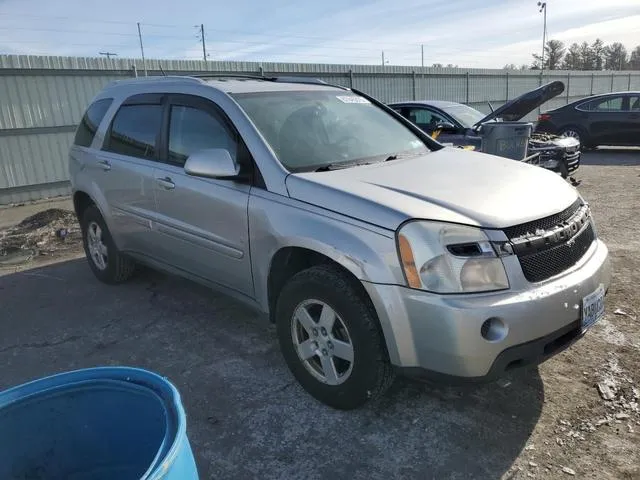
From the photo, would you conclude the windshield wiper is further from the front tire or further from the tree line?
the tree line

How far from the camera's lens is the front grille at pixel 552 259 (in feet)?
8.23

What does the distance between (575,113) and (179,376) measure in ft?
42.7

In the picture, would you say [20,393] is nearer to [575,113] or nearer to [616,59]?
[575,113]

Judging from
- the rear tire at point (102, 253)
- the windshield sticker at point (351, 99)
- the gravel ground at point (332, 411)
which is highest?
the windshield sticker at point (351, 99)

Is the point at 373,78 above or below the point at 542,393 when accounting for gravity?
above

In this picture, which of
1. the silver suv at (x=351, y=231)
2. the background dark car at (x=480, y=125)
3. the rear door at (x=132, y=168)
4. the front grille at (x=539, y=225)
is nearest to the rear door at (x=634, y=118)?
the background dark car at (x=480, y=125)

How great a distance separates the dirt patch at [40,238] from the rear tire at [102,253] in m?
1.47

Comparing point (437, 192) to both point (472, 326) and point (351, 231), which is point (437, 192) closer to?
point (351, 231)

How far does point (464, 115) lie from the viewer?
9.62m

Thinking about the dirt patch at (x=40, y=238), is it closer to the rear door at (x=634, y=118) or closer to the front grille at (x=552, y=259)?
the front grille at (x=552, y=259)

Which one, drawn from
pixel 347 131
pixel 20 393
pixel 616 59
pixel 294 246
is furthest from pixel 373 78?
pixel 616 59

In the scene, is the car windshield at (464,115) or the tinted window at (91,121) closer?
the tinted window at (91,121)

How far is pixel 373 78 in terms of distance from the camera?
1561 cm

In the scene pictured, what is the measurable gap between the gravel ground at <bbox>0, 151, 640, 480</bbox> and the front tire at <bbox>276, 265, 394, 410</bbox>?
0.61 ft
